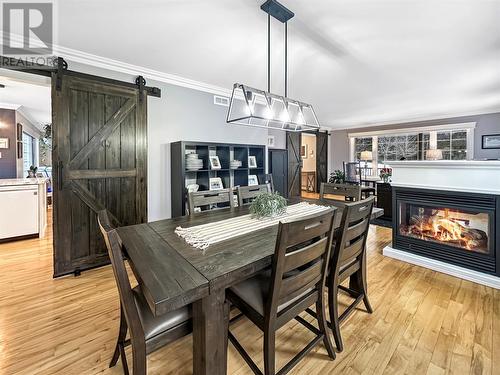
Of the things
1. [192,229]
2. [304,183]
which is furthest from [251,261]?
[304,183]

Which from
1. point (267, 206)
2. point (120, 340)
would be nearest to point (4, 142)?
point (120, 340)

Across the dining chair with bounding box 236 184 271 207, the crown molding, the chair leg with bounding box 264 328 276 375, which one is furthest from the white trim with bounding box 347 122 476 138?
the chair leg with bounding box 264 328 276 375

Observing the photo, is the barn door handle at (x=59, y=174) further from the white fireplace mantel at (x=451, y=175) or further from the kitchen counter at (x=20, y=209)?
the white fireplace mantel at (x=451, y=175)

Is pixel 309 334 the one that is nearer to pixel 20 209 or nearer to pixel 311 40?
pixel 311 40

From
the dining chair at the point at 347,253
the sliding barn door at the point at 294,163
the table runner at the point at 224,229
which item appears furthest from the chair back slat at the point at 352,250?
the sliding barn door at the point at 294,163

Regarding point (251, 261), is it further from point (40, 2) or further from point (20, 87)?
point (20, 87)

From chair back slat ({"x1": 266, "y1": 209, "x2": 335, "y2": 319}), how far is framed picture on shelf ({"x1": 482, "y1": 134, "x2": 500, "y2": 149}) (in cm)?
690

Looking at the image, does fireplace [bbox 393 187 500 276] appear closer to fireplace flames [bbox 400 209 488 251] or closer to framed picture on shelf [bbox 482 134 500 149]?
fireplace flames [bbox 400 209 488 251]

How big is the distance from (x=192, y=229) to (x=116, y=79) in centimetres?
235

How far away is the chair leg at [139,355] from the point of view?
3.80ft

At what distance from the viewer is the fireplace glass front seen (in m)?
2.69

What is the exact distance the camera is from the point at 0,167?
5.46 meters

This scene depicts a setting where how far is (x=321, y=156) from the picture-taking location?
853 cm

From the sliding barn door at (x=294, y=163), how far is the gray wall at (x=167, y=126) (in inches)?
136
